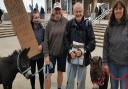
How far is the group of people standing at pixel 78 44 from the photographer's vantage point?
16.2 feet

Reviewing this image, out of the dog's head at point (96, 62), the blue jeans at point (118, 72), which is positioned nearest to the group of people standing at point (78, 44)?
the blue jeans at point (118, 72)

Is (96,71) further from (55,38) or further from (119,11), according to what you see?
(119,11)

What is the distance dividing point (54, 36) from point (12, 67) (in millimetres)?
1033

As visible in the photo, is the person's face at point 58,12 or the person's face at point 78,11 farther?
the person's face at point 58,12

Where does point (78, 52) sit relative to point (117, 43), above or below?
below

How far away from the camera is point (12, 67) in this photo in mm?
6184

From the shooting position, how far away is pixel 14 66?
6184mm

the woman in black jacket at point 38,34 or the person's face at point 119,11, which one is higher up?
the person's face at point 119,11

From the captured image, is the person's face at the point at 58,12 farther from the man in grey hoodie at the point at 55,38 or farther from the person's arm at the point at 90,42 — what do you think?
the person's arm at the point at 90,42

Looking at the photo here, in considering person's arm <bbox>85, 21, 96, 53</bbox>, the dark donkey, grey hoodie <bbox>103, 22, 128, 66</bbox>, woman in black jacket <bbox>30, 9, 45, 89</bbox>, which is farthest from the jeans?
woman in black jacket <bbox>30, 9, 45, 89</bbox>

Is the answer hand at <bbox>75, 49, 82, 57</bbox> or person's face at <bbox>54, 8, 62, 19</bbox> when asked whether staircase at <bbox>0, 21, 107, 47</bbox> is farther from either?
hand at <bbox>75, 49, 82, 57</bbox>

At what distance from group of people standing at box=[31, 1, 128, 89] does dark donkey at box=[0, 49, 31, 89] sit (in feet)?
1.56

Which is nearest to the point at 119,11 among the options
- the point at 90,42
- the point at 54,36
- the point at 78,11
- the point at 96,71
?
the point at 78,11

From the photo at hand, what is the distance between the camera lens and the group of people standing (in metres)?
4.94
